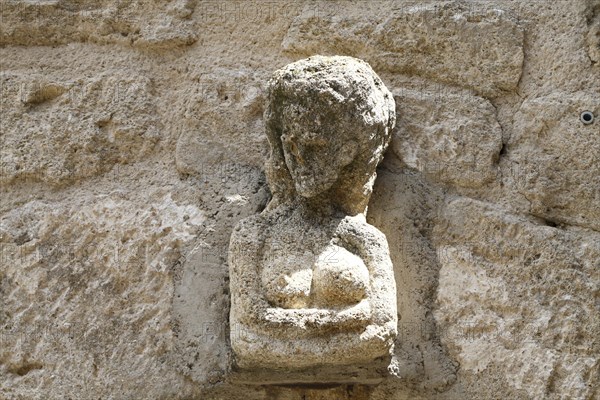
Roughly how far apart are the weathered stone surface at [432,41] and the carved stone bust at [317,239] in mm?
233

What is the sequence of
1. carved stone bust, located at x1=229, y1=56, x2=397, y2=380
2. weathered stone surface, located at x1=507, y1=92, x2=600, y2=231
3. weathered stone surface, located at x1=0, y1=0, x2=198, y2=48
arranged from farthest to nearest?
1. weathered stone surface, located at x1=0, y1=0, x2=198, y2=48
2. weathered stone surface, located at x1=507, y1=92, x2=600, y2=231
3. carved stone bust, located at x1=229, y1=56, x2=397, y2=380

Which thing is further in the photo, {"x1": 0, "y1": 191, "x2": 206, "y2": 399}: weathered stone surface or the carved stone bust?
{"x1": 0, "y1": 191, "x2": 206, "y2": 399}: weathered stone surface

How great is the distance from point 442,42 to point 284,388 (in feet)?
2.97

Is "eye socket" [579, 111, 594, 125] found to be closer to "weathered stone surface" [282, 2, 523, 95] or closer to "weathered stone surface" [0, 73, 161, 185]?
"weathered stone surface" [282, 2, 523, 95]

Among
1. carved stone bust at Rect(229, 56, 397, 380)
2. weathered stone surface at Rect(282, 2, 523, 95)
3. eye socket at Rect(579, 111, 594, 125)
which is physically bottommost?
carved stone bust at Rect(229, 56, 397, 380)

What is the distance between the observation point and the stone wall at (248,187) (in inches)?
82.1

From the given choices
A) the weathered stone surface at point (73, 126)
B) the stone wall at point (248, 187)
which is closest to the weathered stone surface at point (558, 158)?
the stone wall at point (248, 187)

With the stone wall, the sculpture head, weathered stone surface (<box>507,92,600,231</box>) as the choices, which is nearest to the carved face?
the sculpture head

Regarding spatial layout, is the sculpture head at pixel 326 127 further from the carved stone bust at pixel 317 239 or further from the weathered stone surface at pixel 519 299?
the weathered stone surface at pixel 519 299

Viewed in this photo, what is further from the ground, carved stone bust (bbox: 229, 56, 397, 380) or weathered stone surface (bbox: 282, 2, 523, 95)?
weathered stone surface (bbox: 282, 2, 523, 95)

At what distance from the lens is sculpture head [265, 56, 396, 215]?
1.97m

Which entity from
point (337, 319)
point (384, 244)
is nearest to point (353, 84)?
point (384, 244)

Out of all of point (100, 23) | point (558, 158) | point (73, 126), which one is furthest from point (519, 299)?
point (100, 23)

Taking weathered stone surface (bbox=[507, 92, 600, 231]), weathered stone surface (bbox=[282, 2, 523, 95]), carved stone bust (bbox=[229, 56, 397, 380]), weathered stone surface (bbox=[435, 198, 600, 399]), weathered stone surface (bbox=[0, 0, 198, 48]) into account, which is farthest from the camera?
weathered stone surface (bbox=[0, 0, 198, 48])
